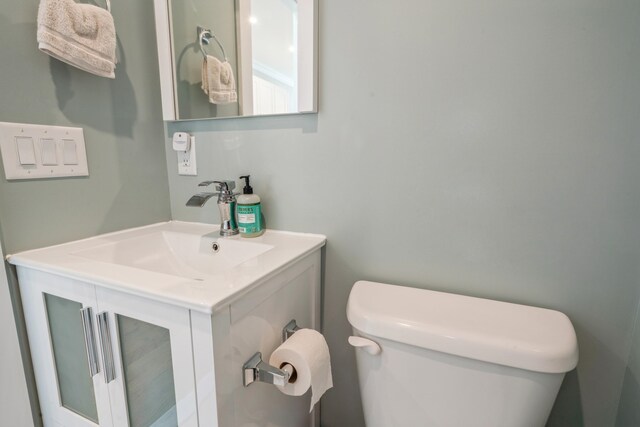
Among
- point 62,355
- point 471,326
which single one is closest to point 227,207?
point 62,355

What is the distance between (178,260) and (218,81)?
0.59m

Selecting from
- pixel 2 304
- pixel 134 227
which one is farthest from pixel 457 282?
pixel 2 304

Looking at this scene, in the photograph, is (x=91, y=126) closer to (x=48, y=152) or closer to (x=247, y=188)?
(x=48, y=152)

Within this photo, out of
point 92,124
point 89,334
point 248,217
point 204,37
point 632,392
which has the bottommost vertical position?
point 632,392

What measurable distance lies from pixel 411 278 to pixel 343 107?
0.50 m

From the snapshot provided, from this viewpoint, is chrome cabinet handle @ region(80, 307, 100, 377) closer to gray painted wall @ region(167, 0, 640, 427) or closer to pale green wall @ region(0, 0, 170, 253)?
pale green wall @ region(0, 0, 170, 253)

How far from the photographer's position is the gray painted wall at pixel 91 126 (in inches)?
26.9

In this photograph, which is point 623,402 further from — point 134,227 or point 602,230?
point 134,227

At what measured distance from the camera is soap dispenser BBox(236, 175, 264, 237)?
33.2 inches

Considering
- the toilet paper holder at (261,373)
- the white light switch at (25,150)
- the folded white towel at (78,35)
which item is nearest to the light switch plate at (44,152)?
the white light switch at (25,150)

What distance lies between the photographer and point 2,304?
2.27 feet

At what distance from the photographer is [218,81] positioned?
956mm

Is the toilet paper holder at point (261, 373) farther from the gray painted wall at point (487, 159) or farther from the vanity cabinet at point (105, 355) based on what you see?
the gray painted wall at point (487, 159)

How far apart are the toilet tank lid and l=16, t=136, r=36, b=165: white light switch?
845mm
